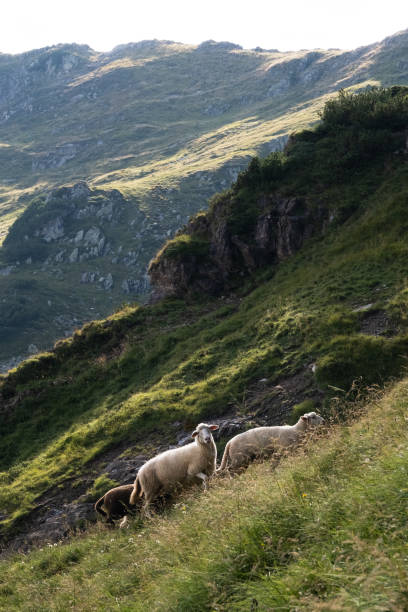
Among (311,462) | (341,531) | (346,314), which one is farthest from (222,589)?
(346,314)

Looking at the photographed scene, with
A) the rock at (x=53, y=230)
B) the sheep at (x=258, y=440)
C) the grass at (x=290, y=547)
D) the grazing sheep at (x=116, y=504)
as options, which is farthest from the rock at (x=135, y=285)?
the grass at (x=290, y=547)

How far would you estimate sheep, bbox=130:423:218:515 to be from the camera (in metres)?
12.4

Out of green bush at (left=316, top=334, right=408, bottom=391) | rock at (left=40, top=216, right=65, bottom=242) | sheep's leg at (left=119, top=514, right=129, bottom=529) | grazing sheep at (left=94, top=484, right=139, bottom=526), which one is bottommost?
grazing sheep at (left=94, top=484, right=139, bottom=526)

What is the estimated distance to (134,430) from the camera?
805 inches

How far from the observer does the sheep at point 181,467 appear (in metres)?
12.4

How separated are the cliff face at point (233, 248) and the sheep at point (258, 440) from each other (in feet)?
61.1

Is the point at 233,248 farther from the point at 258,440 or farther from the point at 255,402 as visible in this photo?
the point at 258,440

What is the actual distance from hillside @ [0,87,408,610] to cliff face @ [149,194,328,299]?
0.46ft

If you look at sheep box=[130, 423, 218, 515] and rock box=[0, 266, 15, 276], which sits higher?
rock box=[0, 266, 15, 276]

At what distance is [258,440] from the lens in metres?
13.1

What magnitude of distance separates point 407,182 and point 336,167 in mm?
5533

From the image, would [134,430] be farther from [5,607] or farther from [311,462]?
[311,462]

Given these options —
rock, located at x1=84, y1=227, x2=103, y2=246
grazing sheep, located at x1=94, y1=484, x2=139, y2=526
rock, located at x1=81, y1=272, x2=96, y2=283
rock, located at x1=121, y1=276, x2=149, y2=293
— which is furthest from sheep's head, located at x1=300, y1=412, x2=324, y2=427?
rock, located at x1=84, y1=227, x2=103, y2=246

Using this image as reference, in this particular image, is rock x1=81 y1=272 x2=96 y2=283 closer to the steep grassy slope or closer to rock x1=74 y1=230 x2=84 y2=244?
rock x1=74 y1=230 x2=84 y2=244
